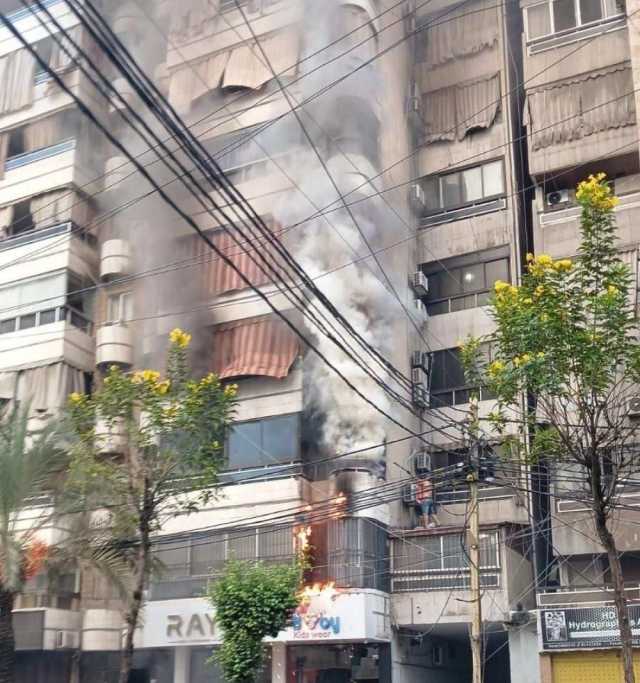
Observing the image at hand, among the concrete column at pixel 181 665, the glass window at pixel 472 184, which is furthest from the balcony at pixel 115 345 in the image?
the glass window at pixel 472 184

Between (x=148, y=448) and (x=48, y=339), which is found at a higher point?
(x=48, y=339)

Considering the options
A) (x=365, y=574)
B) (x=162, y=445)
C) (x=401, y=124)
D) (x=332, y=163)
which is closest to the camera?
(x=162, y=445)

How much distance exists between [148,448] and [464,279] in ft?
46.7

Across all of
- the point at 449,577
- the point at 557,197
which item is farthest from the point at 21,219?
the point at 449,577

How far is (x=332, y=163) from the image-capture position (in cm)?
2802

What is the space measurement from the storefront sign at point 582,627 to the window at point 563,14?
53.7 ft

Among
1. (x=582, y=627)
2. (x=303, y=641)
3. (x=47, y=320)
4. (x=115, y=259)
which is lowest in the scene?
(x=303, y=641)

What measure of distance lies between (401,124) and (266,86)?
4287 mm

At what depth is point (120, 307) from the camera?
30.3 metres

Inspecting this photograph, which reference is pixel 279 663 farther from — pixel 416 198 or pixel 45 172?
pixel 45 172

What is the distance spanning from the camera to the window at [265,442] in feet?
86.0

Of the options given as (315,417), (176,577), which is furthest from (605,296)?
(176,577)

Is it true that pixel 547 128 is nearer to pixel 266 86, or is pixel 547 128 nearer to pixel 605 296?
pixel 266 86

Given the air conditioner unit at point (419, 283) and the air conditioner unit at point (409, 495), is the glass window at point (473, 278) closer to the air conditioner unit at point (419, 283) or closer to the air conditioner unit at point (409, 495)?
the air conditioner unit at point (419, 283)
